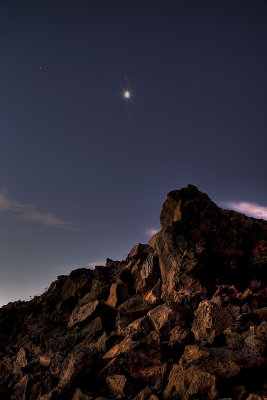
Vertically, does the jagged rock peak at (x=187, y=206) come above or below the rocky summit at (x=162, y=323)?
above

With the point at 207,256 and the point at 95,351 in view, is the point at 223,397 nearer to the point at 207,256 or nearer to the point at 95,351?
the point at 95,351

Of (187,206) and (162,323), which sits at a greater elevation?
(187,206)

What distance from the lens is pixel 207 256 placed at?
81.9ft

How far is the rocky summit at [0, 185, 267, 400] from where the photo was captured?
9963mm

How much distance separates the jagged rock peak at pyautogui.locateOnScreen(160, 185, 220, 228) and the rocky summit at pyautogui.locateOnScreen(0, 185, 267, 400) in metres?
0.14

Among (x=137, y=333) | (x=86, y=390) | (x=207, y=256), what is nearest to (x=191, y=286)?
(x=207, y=256)

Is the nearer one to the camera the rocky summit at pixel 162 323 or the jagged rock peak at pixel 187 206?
the rocky summit at pixel 162 323

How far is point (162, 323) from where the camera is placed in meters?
15.3

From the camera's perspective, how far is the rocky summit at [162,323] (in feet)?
Result: 32.7

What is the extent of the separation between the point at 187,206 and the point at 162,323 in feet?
55.3

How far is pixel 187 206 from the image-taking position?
29641 millimetres

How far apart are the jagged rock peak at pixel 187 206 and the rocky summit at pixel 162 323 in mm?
139

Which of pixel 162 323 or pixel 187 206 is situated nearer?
pixel 162 323

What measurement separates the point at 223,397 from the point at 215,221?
21.3 metres
